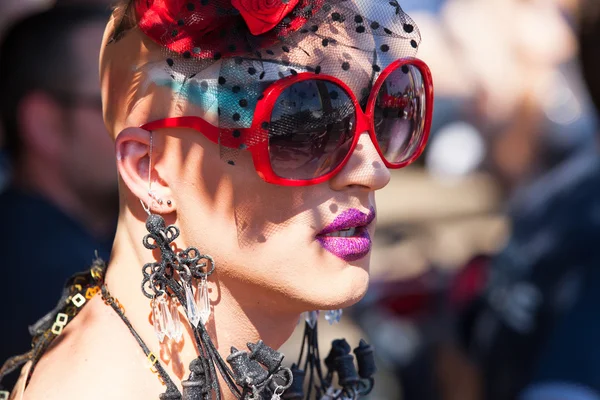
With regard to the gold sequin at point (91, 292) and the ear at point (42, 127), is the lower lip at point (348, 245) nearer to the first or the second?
the gold sequin at point (91, 292)

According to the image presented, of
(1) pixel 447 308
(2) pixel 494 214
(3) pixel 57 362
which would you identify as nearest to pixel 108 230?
(1) pixel 447 308

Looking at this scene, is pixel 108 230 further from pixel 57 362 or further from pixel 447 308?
pixel 57 362

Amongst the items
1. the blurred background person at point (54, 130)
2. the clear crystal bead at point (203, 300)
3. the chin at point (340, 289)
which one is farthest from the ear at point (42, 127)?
the chin at point (340, 289)

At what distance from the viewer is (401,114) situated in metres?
2.29

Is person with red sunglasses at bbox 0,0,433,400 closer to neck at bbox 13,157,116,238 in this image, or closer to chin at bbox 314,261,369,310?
chin at bbox 314,261,369,310

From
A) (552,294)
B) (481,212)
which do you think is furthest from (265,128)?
(481,212)

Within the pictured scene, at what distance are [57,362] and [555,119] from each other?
16.1ft

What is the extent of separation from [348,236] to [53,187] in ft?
9.11

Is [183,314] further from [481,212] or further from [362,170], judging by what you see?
[481,212]

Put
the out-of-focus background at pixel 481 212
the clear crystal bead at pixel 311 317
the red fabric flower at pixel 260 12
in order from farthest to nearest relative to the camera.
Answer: the out-of-focus background at pixel 481 212 < the clear crystal bead at pixel 311 317 < the red fabric flower at pixel 260 12

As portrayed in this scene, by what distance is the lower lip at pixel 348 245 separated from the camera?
217 centimetres

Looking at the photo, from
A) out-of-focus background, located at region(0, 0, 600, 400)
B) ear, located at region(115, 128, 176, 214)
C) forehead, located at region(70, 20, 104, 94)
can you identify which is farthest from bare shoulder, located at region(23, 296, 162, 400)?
forehead, located at region(70, 20, 104, 94)

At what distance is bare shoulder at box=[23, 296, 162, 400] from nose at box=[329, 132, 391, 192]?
0.64m

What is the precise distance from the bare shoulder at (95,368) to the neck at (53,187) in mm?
2318
